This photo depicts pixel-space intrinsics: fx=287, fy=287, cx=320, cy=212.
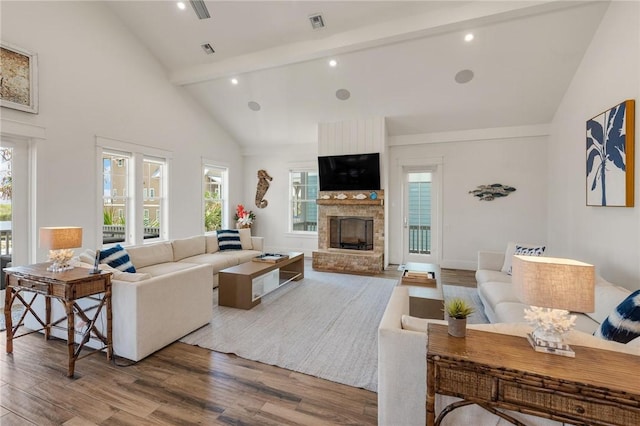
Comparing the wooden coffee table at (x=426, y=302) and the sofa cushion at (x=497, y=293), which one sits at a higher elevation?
the sofa cushion at (x=497, y=293)

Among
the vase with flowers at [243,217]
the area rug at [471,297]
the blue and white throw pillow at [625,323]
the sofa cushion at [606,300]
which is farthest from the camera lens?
the vase with flowers at [243,217]

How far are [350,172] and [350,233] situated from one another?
1.40 m

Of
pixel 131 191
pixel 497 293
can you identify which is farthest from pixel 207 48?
pixel 497 293

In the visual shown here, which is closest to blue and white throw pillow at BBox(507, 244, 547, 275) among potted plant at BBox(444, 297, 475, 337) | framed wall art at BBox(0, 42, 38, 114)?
potted plant at BBox(444, 297, 475, 337)

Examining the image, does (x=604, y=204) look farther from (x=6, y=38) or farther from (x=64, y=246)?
(x=6, y=38)

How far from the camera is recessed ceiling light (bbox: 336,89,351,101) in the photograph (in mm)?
5350

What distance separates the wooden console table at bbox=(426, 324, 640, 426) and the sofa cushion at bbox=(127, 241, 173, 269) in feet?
13.1

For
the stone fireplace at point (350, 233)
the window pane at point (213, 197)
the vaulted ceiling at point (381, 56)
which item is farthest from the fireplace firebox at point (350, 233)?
the window pane at point (213, 197)

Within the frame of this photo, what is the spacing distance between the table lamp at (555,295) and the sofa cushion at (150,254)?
14.3 ft

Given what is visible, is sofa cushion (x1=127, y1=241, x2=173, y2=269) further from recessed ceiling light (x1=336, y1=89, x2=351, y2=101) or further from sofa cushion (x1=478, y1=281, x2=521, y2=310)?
sofa cushion (x1=478, y1=281, x2=521, y2=310)

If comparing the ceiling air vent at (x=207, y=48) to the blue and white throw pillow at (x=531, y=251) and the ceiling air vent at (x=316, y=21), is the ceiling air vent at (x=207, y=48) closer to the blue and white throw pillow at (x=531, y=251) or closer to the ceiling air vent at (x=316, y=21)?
the ceiling air vent at (x=316, y=21)

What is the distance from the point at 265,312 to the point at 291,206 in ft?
13.9

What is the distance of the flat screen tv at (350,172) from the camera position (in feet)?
18.8

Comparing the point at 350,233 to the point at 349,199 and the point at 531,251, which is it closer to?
the point at 349,199
